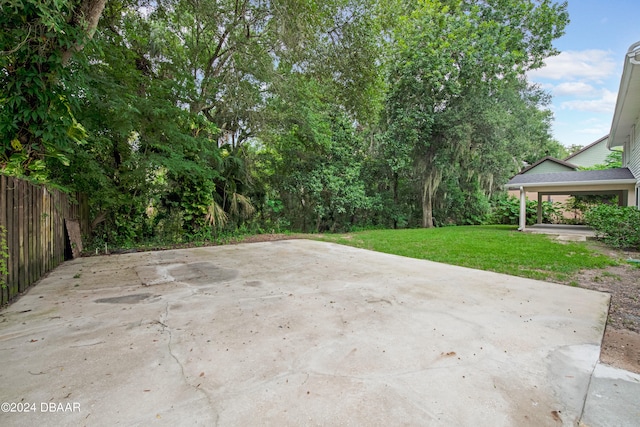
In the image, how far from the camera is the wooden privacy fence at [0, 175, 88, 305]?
2.83 m

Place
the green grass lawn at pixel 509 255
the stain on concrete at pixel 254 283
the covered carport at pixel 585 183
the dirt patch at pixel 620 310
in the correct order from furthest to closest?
the covered carport at pixel 585 183 → the green grass lawn at pixel 509 255 → the stain on concrete at pixel 254 283 → the dirt patch at pixel 620 310

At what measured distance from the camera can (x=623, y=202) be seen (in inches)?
429

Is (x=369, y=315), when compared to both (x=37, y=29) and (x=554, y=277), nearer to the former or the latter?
(x=554, y=277)

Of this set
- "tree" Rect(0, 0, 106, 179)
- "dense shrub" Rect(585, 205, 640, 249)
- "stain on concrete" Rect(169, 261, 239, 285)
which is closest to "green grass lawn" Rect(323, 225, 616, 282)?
"dense shrub" Rect(585, 205, 640, 249)

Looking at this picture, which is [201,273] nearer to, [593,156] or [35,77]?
[35,77]

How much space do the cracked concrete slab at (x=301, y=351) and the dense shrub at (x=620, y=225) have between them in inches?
191

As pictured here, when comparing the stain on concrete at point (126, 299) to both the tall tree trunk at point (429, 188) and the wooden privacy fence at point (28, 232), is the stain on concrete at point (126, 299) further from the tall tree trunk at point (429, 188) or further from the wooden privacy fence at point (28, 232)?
the tall tree trunk at point (429, 188)

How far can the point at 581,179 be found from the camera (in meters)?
9.30

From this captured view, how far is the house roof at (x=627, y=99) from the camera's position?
4.89m

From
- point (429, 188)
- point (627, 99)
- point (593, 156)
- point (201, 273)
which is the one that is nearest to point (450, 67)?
point (429, 188)

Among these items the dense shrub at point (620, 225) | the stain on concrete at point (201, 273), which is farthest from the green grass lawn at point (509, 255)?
the stain on concrete at point (201, 273)

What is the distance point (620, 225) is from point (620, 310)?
5554mm

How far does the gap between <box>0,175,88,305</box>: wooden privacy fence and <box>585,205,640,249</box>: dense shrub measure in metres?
10.6

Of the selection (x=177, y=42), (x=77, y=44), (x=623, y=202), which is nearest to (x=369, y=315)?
(x=77, y=44)
